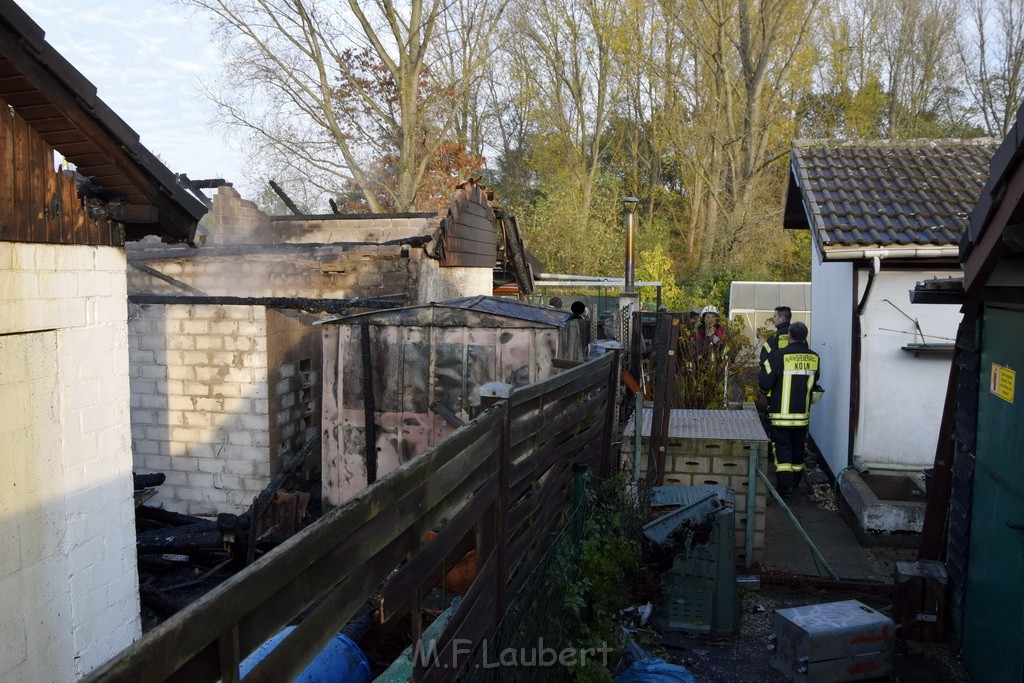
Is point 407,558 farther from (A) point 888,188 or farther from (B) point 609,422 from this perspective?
(A) point 888,188

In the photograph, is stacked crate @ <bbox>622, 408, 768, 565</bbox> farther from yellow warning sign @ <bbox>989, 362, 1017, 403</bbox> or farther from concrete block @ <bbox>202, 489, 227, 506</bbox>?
concrete block @ <bbox>202, 489, 227, 506</bbox>

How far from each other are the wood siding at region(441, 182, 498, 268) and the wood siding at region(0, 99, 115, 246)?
704 cm

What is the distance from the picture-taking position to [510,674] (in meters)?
2.89

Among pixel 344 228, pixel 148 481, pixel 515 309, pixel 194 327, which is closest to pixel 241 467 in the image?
pixel 148 481

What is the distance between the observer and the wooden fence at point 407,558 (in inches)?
51.4

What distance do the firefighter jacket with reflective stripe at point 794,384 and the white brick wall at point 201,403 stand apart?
5.42 meters

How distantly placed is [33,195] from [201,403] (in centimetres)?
422

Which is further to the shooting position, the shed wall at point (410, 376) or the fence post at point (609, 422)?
the shed wall at point (410, 376)

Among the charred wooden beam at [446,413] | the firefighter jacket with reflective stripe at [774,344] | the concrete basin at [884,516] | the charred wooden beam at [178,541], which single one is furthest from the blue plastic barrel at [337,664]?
the firefighter jacket with reflective stripe at [774,344]

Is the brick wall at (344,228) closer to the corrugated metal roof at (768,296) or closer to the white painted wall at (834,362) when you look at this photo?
the white painted wall at (834,362)

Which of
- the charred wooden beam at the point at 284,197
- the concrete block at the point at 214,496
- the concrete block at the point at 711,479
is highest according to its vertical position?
the charred wooden beam at the point at 284,197

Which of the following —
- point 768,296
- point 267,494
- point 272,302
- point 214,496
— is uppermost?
point 272,302

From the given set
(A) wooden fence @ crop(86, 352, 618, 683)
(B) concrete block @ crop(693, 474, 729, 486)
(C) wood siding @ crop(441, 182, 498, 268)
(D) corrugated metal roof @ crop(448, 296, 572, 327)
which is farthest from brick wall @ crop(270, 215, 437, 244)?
(A) wooden fence @ crop(86, 352, 618, 683)

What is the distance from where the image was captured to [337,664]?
302 cm
